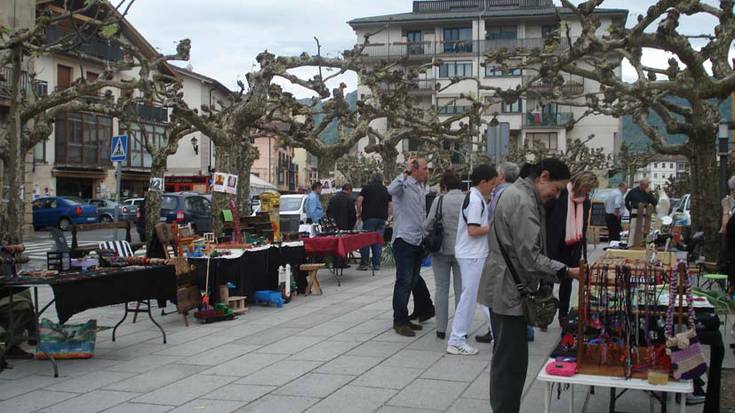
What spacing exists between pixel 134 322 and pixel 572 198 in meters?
5.67

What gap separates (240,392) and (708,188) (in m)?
8.92

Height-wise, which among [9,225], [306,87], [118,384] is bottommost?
[118,384]

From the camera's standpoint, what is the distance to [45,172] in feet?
153

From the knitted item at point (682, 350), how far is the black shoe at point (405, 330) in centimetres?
444

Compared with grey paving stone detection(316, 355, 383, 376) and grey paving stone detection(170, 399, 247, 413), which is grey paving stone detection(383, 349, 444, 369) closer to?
grey paving stone detection(316, 355, 383, 376)

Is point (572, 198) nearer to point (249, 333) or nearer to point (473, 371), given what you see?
point (473, 371)

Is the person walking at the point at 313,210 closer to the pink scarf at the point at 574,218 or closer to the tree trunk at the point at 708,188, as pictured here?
the tree trunk at the point at 708,188

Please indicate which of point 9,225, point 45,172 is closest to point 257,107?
point 9,225

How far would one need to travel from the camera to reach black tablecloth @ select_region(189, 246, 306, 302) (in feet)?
34.4

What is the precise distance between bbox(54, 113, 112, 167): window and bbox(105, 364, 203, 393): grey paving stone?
4207 cm

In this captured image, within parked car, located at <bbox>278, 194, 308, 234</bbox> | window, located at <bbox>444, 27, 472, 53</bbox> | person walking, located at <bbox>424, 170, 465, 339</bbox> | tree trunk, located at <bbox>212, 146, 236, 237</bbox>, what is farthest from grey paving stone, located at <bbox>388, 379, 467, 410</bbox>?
window, located at <bbox>444, 27, 472, 53</bbox>

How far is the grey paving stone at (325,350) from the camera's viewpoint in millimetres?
7930

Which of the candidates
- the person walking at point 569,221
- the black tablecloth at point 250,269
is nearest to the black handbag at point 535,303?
the person walking at point 569,221

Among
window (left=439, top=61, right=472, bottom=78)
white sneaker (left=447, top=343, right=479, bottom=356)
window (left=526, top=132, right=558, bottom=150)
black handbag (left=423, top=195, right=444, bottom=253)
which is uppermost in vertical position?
window (left=439, top=61, right=472, bottom=78)
